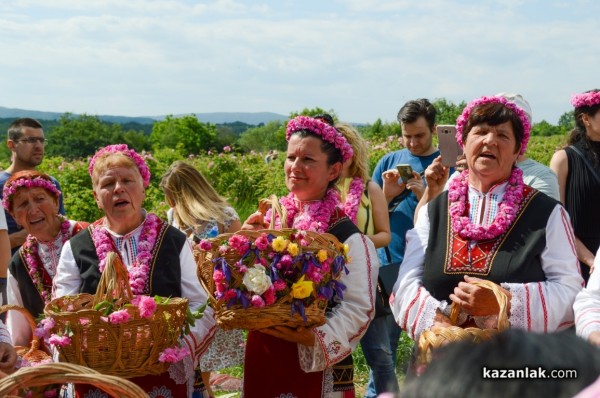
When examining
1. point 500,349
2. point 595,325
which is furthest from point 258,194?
point 500,349

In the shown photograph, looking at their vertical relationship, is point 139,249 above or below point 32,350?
above

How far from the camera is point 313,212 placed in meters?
3.53

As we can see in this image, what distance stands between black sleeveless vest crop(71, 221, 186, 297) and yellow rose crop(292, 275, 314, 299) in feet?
2.42

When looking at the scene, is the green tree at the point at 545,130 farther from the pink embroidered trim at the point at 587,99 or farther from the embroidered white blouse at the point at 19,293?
the embroidered white blouse at the point at 19,293

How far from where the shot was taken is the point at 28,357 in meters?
3.50

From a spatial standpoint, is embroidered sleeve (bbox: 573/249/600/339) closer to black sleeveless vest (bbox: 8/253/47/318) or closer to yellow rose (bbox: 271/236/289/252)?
yellow rose (bbox: 271/236/289/252)

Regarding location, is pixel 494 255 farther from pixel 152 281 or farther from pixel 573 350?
pixel 573 350

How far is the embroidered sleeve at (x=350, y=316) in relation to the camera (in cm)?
321

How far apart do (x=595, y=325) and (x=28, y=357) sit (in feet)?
8.24

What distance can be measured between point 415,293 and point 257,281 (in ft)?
2.33

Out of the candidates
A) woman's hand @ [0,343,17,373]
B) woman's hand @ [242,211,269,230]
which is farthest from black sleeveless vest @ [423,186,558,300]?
woman's hand @ [0,343,17,373]

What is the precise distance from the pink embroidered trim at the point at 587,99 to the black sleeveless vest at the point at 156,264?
2524 mm

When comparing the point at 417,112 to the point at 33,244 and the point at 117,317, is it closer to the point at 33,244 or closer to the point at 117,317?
the point at 33,244

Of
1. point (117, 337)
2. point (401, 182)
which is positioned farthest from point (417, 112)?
point (117, 337)
